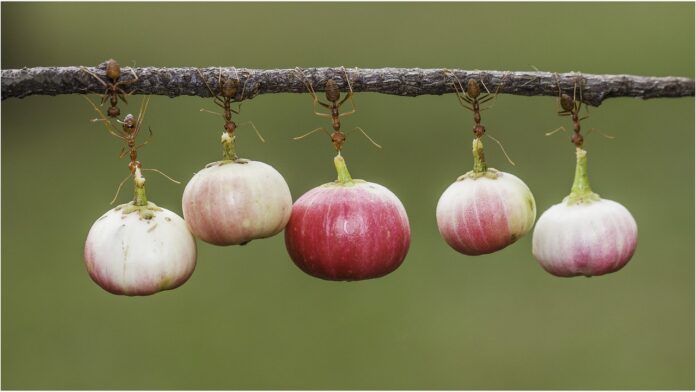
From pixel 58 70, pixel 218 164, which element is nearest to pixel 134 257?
pixel 218 164

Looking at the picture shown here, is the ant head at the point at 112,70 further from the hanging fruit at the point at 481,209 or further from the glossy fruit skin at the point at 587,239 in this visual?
the glossy fruit skin at the point at 587,239

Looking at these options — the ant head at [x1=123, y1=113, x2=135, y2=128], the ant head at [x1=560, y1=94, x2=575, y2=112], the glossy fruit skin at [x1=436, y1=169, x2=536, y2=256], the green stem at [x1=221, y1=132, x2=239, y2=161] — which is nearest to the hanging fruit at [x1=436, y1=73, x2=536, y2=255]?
the glossy fruit skin at [x1=436, y1=169, x2=536, y2=256]

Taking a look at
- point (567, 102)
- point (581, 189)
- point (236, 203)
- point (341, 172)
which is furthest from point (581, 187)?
point (236, 203)

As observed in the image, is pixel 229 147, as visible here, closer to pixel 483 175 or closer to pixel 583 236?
pixel 483 175

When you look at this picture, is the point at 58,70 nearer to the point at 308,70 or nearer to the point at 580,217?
the point at 308,70

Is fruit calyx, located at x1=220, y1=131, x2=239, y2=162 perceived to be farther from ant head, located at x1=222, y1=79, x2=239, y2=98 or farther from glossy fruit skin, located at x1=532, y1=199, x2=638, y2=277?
glossy fruit skin, located at x1=532, y1=199, x2=638, y2=277

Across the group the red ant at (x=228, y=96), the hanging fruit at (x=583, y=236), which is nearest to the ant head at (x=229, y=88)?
the red ant at (x=228, y=96)
